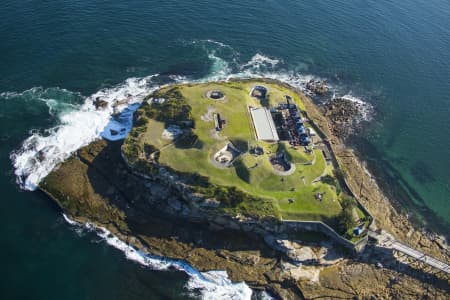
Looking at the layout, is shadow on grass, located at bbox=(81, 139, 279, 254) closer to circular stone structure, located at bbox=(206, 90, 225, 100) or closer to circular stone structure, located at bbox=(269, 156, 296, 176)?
circular stone structure, located at bbox=(269, 156, 296, 176)

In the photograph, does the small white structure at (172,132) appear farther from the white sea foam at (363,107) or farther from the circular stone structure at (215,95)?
the white sea foam at (363,107)

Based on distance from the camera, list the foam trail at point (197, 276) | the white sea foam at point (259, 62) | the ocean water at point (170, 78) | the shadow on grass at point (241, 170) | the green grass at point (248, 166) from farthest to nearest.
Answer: the white sea foam at point (259, 62) < the shadow on grass at point (241, 170) < the green grass at point (248, 166) < the ocean water at point (170, 78) < the foam trail at point (197, 276)

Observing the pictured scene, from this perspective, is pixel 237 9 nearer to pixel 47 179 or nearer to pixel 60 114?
pixel 60 114

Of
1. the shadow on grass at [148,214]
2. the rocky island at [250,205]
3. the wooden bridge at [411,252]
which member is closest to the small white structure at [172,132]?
the rocky island at [250,205]

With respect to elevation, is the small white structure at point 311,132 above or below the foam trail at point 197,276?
above

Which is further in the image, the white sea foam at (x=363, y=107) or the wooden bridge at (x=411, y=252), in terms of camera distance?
the white sea foam at (x=363, y=107)

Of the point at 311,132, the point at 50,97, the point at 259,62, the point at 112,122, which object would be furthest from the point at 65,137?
the point at 259,62

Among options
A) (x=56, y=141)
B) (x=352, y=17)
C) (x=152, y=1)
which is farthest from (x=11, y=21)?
(x=352, y=17)
